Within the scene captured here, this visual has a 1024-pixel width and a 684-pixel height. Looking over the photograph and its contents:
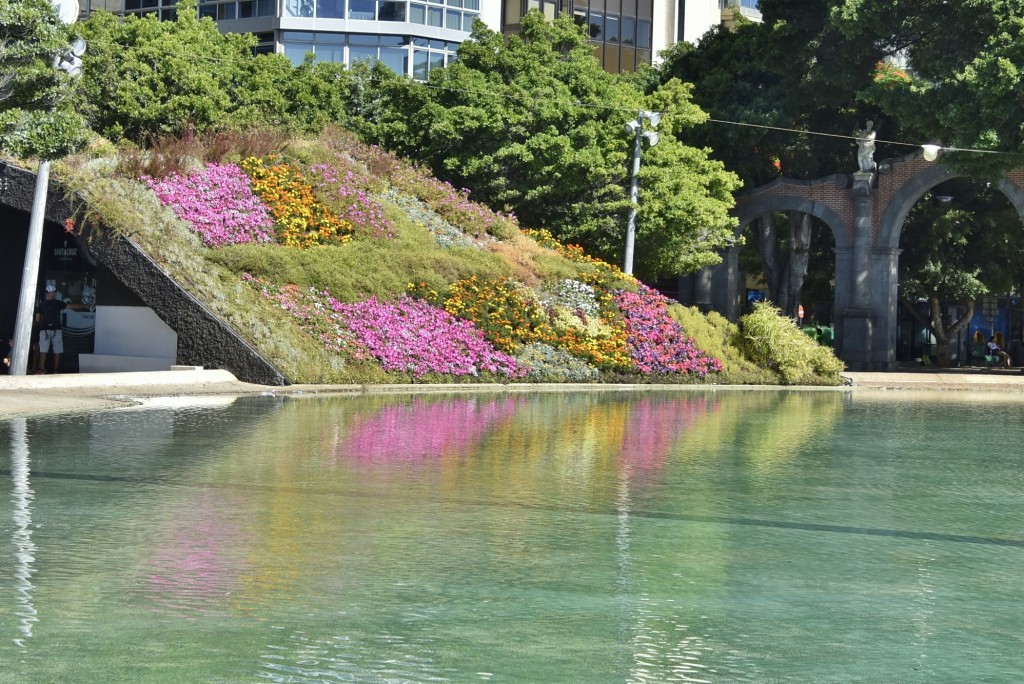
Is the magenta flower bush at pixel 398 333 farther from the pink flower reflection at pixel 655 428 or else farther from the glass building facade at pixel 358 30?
the glass building facade at pixel 358 30

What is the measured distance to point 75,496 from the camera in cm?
1084

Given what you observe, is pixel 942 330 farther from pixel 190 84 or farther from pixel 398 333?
pixel 398 333

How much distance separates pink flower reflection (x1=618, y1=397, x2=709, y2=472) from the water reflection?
556 cm

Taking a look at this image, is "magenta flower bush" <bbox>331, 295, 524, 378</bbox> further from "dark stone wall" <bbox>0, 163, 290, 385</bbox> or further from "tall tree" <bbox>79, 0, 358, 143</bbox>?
"tall tree" <bbox>79, 0, 358, 143</bbox>

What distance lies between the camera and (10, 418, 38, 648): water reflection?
22.0ft

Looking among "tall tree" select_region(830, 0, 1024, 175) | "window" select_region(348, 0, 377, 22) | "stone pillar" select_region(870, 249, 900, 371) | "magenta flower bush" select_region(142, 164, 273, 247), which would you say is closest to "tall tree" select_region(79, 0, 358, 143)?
"magenta flower bush" select_region(142, 164, 273, 247)

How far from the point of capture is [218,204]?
101ft

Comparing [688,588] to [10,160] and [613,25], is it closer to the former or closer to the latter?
[10,160]

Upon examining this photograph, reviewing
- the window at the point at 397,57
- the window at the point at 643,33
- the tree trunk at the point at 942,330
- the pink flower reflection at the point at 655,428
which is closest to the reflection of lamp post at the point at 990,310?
the tree trunk at the point at 942,330

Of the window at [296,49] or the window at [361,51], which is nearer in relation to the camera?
the window at [361,51]

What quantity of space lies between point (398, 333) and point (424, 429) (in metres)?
11.9

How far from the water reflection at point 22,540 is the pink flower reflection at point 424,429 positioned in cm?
322

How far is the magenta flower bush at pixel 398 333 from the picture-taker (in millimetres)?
28531

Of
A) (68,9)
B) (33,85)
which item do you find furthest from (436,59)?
(33,85)
